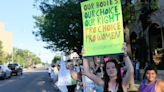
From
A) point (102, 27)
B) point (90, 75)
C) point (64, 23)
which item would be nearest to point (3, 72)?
point (64, 23)

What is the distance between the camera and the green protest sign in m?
6.43

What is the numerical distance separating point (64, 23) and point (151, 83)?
2807cm

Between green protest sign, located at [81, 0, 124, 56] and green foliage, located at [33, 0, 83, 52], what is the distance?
2415 centimetres

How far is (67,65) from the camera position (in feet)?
45.0

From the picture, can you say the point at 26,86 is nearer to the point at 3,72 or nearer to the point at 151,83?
the point at 3,72

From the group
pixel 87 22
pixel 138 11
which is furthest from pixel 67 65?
pixel 138 11

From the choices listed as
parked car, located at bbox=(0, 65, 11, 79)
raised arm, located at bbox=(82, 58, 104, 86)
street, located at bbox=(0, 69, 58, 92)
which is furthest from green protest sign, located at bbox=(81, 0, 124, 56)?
parked car, located at bbox=(0, 65, 11, 79)

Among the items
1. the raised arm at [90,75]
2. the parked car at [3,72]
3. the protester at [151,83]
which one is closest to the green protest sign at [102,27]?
the raised arm at [90,75]

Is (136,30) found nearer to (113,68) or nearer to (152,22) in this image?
(152,22)

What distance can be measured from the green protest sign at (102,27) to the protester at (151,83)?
53 centimetres

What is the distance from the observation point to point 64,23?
34.1m

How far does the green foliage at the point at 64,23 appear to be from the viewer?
1270 inches

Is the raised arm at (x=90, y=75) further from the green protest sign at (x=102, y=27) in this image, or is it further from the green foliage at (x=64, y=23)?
the green foliage at (x=64, y=23)

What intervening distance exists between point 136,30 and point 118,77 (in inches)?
1248
